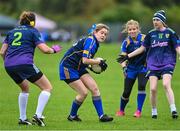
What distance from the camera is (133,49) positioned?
588 inches

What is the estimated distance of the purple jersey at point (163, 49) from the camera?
46.4 ft

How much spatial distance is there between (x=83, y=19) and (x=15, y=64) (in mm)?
88757

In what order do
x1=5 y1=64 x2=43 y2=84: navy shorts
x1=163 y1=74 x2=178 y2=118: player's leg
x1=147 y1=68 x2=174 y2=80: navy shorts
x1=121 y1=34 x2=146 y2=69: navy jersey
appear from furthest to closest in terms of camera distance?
x1=121 y1=34 x2=146 y2=69: navy jersey, x1=147 y1=68 x2=174 y2=80: navy shorts, x1=163 y1=74 x2=178 y2=118: player's leg, x1=5 y1=64 x2=43 y2=84: navy shorts

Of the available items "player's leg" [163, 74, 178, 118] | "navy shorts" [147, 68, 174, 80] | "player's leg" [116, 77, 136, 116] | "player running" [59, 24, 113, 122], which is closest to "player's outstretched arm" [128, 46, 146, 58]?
"navy shorts" [147, 68, 174, 80]

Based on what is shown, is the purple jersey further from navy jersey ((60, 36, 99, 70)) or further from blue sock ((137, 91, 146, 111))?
navy jersey ((60, 36, 99, 70))

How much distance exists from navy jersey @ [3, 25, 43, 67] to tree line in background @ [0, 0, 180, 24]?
68.9m

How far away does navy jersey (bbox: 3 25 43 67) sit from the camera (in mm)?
12742

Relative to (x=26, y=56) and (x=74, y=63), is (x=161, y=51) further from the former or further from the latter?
(x=26, y=56)

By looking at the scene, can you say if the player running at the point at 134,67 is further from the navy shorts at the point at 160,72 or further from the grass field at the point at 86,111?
the navy shorts at the point at 160,72

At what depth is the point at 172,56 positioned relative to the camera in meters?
14.2

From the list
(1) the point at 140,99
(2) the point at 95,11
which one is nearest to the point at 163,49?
(1) the point at 140,99

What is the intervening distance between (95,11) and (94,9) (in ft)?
1.43

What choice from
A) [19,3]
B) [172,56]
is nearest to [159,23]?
[172,56]

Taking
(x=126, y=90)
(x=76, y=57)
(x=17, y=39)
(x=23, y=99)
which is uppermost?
(x=17, y=39)
